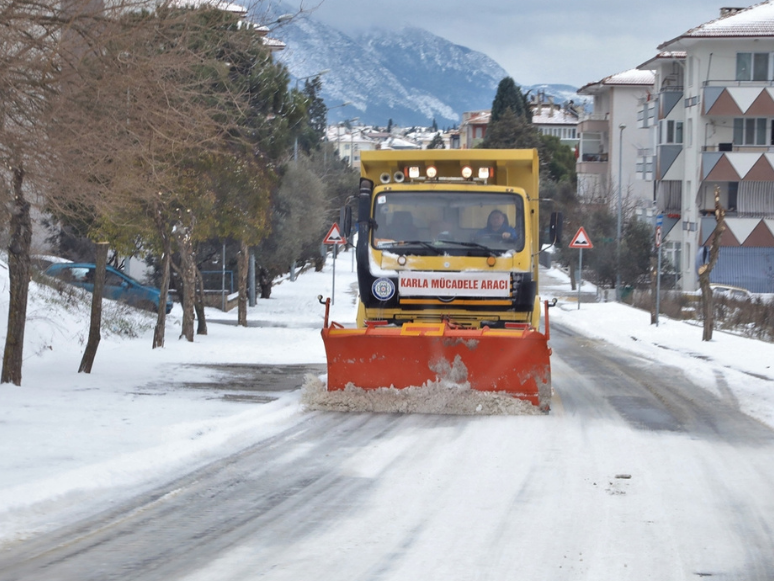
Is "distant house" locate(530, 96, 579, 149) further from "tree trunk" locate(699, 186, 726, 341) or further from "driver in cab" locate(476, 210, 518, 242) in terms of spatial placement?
"driver in cab" locate(476, 210, 518, 242)

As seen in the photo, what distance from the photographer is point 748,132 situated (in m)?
45.2

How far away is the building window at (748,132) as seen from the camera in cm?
4503

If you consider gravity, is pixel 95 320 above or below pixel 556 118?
below

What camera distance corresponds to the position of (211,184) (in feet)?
66.0

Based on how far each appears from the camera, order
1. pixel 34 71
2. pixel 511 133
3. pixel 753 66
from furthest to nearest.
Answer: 1. pixel 511 133
2. pixel 753 66
3. pixel 34 71

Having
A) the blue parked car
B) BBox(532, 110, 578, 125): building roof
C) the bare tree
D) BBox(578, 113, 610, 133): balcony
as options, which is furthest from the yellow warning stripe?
BBox(532, 110, 578, 125): building roof

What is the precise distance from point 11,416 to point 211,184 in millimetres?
11050

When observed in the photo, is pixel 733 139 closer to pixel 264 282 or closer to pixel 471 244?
pixel 264 282

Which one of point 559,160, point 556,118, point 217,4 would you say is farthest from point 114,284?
point 556,118

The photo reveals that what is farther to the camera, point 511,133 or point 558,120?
point 558,120

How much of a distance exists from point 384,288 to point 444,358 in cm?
126

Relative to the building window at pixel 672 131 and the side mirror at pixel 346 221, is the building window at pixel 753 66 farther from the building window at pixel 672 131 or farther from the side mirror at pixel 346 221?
the side mirror at pixel 346 221

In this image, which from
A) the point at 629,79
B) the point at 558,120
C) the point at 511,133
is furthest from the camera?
the point at 558,120

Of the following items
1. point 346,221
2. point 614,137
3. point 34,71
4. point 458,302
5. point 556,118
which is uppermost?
point 556,118
